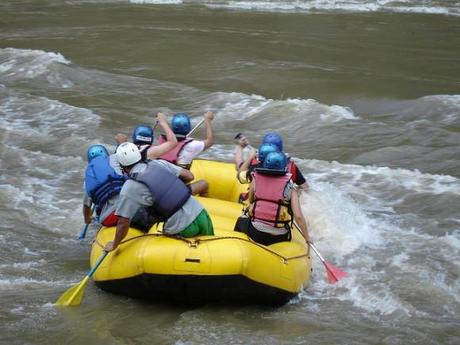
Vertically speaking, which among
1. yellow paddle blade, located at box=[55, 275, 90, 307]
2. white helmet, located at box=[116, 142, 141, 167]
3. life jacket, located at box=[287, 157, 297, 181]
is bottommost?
yellow paddle blade, located at box=[55, 275, 90, 307]

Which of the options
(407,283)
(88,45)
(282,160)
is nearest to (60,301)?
(282,160)

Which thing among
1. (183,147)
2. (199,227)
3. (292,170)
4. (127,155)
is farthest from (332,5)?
(127,155)

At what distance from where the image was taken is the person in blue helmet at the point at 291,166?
6848 mm

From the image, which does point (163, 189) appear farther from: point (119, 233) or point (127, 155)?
point (119, 233)

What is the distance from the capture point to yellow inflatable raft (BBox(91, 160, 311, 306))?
5078 mm

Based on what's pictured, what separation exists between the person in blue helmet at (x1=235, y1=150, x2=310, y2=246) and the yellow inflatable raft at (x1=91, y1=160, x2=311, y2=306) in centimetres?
13

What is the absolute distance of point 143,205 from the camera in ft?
16.6

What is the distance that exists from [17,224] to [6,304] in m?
2.16

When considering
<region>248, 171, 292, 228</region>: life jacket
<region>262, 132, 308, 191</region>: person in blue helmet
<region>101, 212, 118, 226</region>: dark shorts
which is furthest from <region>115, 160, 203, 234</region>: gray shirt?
<region>262, 132, 308, 191</region>: person in blue helmet

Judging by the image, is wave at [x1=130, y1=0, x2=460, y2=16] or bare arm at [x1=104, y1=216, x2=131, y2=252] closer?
bare arm at [x1=104, y1=216, x2=131, y2=252]

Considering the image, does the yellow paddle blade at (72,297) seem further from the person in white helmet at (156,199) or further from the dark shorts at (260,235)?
the dark shorts at (260,235)

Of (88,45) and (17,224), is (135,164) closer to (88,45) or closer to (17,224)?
(17,224)

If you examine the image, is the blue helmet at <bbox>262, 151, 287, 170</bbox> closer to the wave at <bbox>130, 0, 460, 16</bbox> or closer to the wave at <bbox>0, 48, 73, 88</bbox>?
the wave at <bbox>0, 48, 73, 88</bbox>

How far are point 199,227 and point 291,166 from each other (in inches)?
82.0
